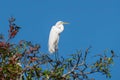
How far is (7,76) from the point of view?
476cm

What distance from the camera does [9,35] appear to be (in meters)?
5.01

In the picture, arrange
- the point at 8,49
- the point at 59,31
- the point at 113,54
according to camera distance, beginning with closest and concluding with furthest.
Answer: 1. the point at 8,49
2. the point at 113,54
3. the point at 59,31

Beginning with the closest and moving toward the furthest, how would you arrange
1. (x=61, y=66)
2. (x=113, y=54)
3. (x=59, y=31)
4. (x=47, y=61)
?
(x=47, y=61) → (x=61, y=66) → (x=113, y=54) → (x=59, y=31)

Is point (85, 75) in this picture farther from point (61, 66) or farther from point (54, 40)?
point (54, 40)

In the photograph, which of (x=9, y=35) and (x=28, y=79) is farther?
(x=28, y=79)

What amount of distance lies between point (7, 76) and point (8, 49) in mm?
543

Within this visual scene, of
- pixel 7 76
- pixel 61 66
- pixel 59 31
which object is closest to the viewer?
pixel 7 76

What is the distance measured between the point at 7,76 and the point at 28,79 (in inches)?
33.4

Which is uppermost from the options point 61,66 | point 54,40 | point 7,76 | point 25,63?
point 54,40

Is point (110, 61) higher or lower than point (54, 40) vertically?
lower

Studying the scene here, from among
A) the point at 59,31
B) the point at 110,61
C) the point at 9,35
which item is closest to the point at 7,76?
the point at 9,35

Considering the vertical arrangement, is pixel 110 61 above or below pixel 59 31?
below

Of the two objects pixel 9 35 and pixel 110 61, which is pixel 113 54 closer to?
pixel 110 61

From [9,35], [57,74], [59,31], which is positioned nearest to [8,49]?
[9,35]
